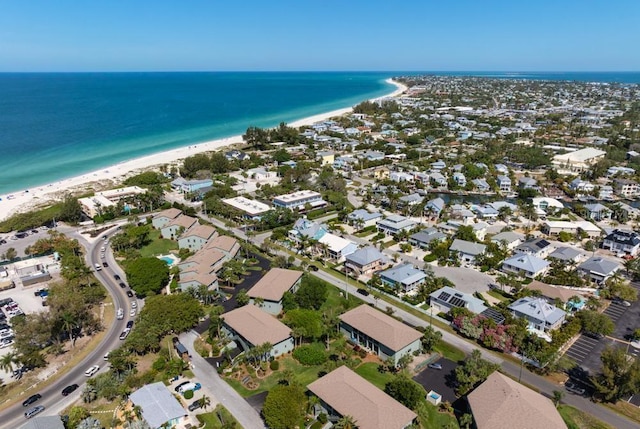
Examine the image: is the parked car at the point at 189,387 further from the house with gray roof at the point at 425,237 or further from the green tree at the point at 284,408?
the house with gray roof at the point at 425,237

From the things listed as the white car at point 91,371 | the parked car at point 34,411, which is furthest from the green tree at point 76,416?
the white car at point 91,371

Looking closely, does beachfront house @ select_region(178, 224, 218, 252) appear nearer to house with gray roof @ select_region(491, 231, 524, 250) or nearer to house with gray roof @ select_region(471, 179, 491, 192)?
house with gray roof @ select_region(491, 231, 524, 250)

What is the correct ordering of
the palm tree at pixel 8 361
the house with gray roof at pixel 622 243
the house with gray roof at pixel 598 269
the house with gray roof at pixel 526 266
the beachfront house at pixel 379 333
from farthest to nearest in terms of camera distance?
the house with gray roof at pixel 622 243
the house with gray roof at pixel 526 266
the house with gray roof at pixel 598 269
the beachfront house at pixel 379 333
the palm tree at pixel 8 361

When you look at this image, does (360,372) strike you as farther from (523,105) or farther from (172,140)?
(523,105)

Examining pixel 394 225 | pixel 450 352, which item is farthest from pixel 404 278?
pixel 394 225

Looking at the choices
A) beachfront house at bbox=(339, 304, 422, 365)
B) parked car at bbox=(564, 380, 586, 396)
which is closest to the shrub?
beachfront house at bbox=(339, 304, 422, 365)

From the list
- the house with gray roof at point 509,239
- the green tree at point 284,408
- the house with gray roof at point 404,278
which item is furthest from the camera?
the house with gray roof at point 509,239

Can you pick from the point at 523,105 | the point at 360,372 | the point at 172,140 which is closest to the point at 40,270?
the point at 360,372
